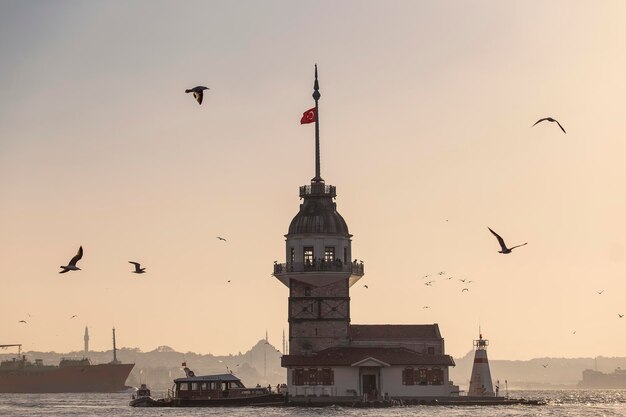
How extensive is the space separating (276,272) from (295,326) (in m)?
5.15

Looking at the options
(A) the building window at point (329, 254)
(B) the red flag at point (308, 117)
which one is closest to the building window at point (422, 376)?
(A) the building window at point (329, 254)

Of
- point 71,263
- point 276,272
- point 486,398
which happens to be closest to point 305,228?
point 276,272

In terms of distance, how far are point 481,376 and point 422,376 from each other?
6797 mm

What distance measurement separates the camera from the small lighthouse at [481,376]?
134 metres

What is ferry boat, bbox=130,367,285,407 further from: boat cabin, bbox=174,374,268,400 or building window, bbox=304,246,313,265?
building window, bbox=304,246,313,265

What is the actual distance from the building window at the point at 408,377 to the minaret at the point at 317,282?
6.31m

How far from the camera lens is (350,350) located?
433 ft

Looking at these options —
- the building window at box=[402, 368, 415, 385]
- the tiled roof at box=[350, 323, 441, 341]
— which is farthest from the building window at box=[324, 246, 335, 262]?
the building window at box=[402, 368, 415, 385]

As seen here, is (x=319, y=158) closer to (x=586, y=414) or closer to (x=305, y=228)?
(x=305, y=228)

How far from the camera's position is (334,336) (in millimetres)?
133250

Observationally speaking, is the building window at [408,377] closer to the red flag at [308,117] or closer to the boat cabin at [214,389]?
the boat cabin at [214,389]

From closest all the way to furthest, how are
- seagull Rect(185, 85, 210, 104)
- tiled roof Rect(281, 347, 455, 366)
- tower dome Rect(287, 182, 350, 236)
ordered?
1. seagull Rect(185, 85, 210, 104)
2. tiled roof Rect(281, 347, 455, 366)
3. tower dome Rect(287, 182, 350, 236)

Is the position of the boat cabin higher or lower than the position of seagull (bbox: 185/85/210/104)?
lower

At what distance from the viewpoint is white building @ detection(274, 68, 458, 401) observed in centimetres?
12975
